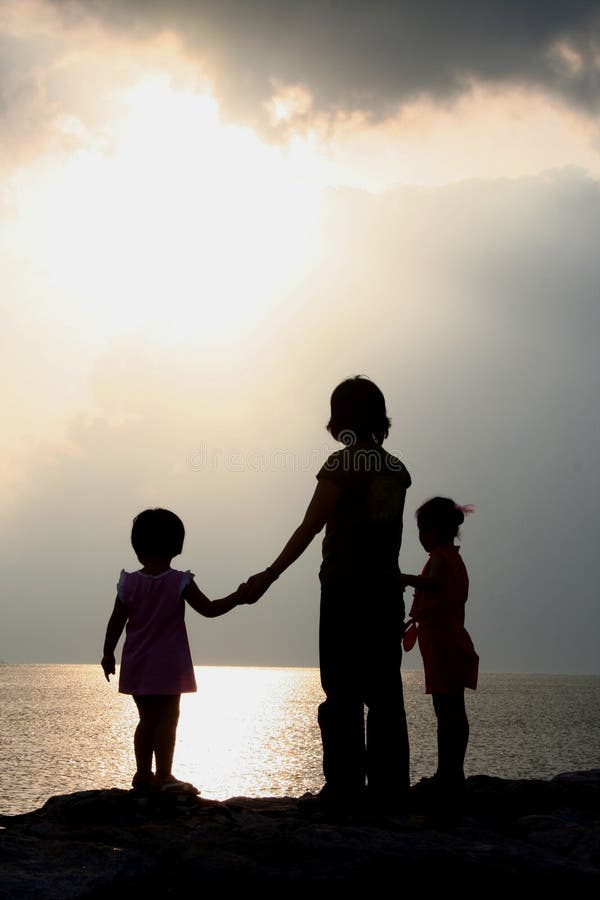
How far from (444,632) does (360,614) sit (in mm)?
1177

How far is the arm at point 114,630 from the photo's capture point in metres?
7.21

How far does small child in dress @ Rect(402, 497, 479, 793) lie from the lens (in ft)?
22.6

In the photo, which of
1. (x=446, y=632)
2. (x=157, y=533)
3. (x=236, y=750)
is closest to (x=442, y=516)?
(x=446, y=632)

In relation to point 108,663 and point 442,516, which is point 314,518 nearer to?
point 442,516

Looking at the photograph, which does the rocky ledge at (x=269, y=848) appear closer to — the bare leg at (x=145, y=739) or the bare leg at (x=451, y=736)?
the bare leg at (x=451, y=736)

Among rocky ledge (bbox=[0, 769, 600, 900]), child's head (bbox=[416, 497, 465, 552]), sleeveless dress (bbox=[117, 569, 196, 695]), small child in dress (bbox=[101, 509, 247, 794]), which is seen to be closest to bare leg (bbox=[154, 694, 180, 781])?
small child in dress (bbox=[101, 509, 247, 794])

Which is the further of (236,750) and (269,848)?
(236,750)

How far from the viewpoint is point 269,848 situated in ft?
16.0

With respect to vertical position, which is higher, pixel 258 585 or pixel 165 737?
pixel 258 585

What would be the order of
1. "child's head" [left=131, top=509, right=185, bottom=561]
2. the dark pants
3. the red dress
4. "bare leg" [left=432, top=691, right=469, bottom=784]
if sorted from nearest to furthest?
the dark pants
"bare leg" [left=432, top=691, right=469, bottom=784]
the red dress
"child's head" [left=131, top=509, right=185, bottom=561]

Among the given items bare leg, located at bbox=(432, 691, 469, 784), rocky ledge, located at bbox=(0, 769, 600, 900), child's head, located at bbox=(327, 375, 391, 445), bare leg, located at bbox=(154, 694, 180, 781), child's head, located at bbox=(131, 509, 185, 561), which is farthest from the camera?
child's head, located at bbox=(131, 509, 185, 561)

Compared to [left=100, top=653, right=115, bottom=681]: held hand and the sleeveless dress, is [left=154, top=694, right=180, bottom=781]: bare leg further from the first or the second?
[left=100, top=653, right=115, bottom=681]: held hand

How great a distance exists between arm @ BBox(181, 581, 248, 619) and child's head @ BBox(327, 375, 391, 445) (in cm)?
155

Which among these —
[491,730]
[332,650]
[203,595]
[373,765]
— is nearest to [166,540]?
[203,595]
